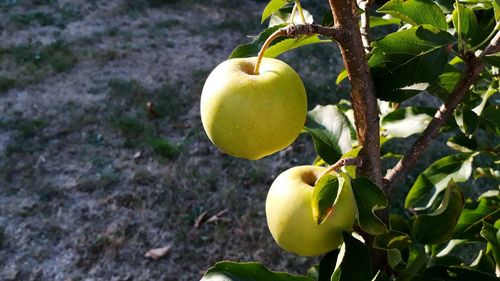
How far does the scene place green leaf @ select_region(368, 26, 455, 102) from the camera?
0.73 meters

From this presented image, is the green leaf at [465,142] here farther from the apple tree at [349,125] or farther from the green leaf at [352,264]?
the green leaf at [352,264]

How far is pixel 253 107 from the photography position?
0.67 metres

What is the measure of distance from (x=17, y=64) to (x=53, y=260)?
204 centimetres

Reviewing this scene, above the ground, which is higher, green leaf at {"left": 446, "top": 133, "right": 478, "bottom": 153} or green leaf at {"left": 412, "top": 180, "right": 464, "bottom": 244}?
green leaf at {"left": 412, "top": 180, "right": 464, "bottom": 244}

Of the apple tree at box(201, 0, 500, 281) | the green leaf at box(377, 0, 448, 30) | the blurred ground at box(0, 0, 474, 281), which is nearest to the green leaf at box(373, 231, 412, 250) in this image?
the apple tree at box(201, 0, 500, 281)

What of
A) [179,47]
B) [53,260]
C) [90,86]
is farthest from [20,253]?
[179,47]

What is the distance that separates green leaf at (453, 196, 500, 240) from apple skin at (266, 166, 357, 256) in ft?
1.41

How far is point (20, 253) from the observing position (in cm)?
237

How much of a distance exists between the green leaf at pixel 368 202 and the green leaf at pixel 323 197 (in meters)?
0.03

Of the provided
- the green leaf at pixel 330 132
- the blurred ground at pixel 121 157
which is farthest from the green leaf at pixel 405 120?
the blurred ground at pixel 121 157

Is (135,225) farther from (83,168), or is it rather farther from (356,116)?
(356,116)

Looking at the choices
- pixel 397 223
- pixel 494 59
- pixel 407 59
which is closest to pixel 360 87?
pixel 407 59

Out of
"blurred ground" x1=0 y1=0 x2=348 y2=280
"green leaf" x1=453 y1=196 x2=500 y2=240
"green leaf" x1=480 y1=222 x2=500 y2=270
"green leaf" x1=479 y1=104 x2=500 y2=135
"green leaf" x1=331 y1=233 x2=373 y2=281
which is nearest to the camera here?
"green leaf" x1=331 y1=233 x2=373 y2=281

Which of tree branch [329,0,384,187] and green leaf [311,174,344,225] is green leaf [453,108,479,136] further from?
→ green leaf [311,174,344,225]
